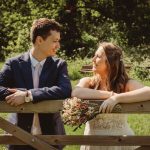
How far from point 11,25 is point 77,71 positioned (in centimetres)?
1506

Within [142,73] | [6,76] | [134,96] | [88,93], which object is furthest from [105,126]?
[142,73]

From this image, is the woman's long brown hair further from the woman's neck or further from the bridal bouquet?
the bridal bouquet

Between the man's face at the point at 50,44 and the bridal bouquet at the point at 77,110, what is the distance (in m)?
0.58

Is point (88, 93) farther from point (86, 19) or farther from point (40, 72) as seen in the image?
point (86, 19)

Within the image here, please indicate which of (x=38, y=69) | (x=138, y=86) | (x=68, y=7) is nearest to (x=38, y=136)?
(x=38, y=69)

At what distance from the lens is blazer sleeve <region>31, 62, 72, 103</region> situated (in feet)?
14.6

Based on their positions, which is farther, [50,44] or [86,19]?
[86,19]

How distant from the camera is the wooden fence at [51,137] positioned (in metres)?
4.35

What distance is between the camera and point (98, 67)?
4.92m

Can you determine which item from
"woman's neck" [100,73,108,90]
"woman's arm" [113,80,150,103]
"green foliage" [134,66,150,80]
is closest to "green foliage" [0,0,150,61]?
"green foliage" [134,66,150,80]

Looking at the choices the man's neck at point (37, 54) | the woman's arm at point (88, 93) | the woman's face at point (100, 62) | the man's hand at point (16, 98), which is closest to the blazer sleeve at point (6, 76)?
the man's neck at point (37, 54)

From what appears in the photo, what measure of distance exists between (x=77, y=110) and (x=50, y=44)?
0.73m

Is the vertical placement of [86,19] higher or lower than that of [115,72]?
lower

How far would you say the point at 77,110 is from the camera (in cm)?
435
